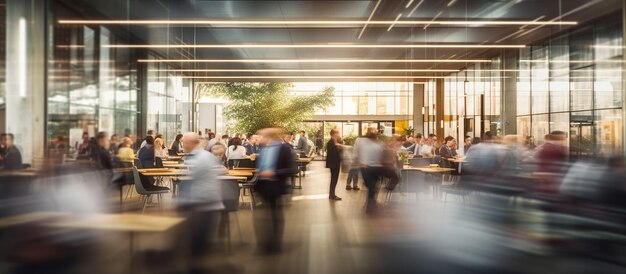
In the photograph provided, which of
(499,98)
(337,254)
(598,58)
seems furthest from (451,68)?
(337,254)

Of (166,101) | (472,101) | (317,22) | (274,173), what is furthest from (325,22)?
(472,101)

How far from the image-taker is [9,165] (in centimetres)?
736

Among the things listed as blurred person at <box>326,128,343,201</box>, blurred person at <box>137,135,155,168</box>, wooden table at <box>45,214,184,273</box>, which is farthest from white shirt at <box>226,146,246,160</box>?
wooden table at <box>45,214,184,273</box>

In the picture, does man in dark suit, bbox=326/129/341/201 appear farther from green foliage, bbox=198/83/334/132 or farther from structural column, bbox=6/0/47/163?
green foliage, bbox=198/83/334/132

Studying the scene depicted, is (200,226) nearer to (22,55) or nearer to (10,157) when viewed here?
(10,157)

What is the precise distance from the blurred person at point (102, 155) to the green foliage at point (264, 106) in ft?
55.6

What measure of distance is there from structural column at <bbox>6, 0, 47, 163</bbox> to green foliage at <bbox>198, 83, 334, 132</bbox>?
17.3 m

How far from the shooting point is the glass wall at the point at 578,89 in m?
10.4

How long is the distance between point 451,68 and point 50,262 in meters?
17.2

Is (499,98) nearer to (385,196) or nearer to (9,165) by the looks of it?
(385,196)

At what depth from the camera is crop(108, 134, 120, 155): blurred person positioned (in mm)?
9742

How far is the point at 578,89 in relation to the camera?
40.8 feet

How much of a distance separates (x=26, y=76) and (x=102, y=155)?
197cm

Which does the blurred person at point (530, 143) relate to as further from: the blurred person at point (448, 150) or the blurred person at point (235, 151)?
the blurred person at point (235, 151)
